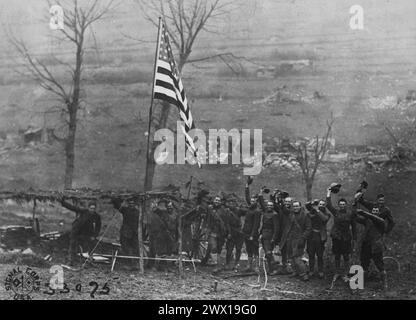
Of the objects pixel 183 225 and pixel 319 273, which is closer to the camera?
pixel 319 273

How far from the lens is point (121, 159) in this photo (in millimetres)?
15859

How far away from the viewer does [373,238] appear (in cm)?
1056

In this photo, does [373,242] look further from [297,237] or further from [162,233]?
[162,233]

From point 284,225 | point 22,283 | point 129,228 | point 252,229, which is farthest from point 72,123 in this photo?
point 284,225

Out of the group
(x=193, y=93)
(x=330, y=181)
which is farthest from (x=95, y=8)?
(x=330, y=181)

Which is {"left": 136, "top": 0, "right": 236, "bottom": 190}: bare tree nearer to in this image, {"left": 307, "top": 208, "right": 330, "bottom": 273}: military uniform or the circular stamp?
the circular stamp

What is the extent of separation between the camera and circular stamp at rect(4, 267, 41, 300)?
10.9 meters

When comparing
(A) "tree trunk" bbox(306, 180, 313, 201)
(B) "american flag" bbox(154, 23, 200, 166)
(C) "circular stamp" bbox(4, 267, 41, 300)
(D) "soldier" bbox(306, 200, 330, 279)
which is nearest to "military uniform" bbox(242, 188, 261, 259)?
(D) "soldier" bbox(306, 200, 330, 279)

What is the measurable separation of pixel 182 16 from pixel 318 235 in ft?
25.2

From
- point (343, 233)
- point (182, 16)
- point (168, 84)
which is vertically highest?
point (182, 16)

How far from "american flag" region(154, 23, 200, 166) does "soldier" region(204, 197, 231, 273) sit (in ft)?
5.47
